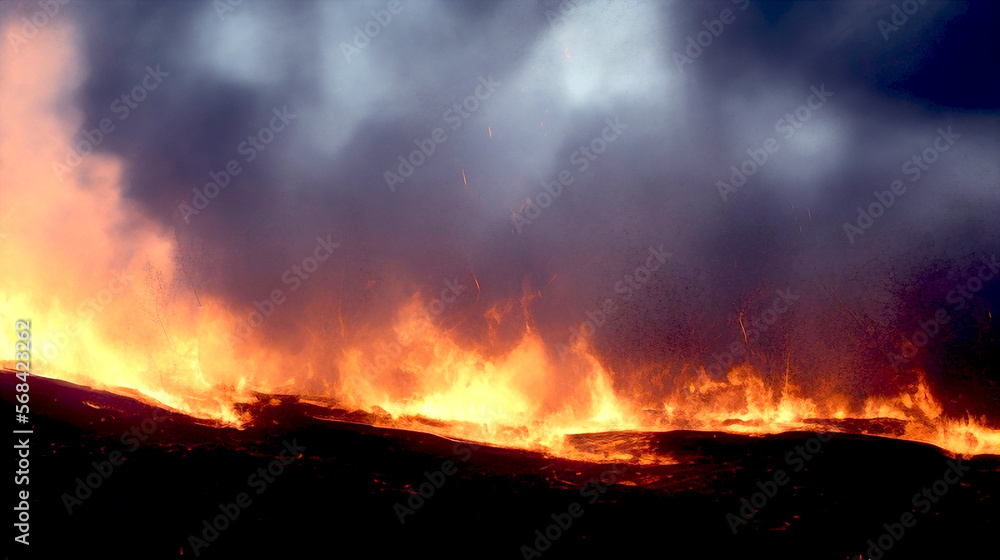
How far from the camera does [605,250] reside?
11531mm

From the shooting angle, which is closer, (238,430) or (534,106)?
(238,430)

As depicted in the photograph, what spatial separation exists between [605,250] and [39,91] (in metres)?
13.0

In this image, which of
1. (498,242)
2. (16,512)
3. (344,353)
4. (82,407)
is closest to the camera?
(16,512)

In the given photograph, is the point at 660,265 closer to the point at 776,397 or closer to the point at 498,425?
the point at 776,397

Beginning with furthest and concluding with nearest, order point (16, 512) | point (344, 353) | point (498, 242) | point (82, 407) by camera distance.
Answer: point (498, 242), point (344, 353), point (82, 407), point (16, 512)

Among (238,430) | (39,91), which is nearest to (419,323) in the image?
(238,430)

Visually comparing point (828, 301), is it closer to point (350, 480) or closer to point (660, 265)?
point (660, 265)

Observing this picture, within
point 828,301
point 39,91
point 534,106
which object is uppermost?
point 39,91

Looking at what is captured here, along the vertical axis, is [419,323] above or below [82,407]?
below

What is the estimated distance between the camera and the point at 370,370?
10836mm

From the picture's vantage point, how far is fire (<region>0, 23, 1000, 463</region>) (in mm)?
10422

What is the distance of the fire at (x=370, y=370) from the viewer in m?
10.4

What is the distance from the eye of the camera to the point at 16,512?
374 inches

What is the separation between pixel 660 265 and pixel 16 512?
1280 cm
